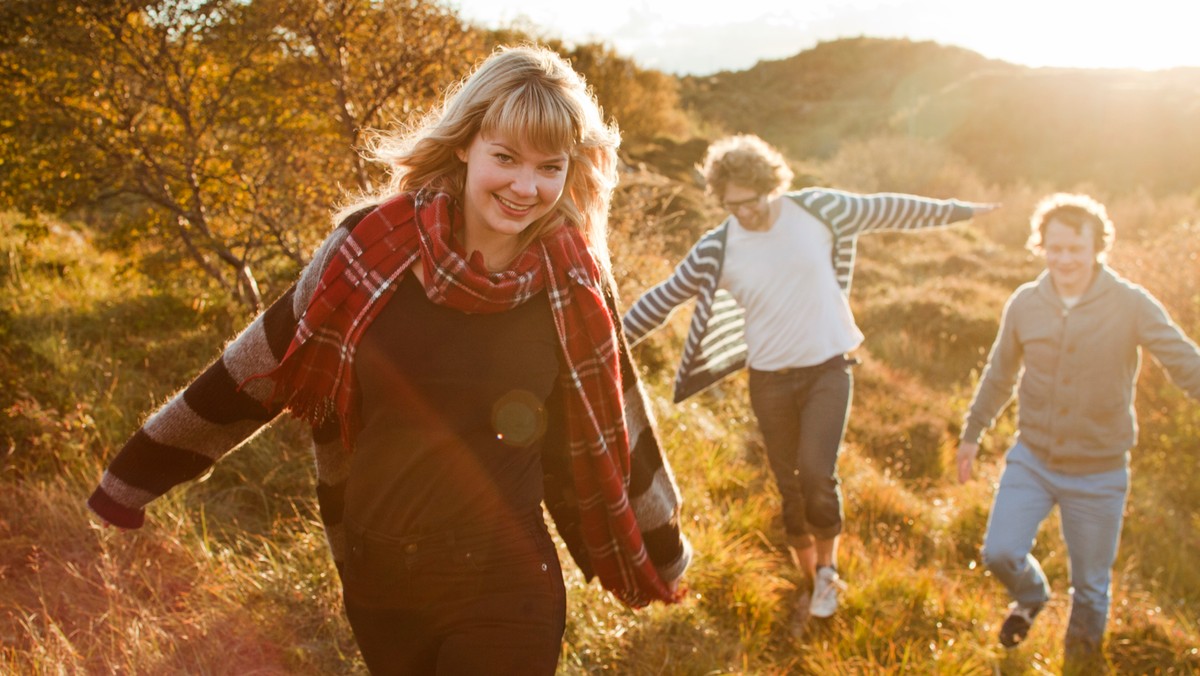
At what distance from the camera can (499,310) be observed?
2.36 meters

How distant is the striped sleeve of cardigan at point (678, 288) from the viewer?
462cm

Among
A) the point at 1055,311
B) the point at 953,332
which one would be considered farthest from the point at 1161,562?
the point at 953,332

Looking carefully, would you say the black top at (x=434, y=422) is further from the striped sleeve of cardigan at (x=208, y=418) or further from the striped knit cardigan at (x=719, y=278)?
the striped knit cardigan at (x=719, y=278)

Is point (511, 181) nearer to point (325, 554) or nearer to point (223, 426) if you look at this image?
point (223, 426)

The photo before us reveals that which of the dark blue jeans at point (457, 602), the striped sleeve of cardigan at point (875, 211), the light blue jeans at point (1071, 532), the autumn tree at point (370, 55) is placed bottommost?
the light blue jeans at point (1071, 532)

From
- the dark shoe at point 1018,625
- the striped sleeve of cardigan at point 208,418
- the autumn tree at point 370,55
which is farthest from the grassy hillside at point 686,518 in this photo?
the autumn tree at point 370,55

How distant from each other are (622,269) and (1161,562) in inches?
203

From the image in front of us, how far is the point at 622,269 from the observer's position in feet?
28.5

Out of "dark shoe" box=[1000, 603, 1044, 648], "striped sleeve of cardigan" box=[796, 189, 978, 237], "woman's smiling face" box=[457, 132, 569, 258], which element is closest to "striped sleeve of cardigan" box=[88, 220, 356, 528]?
"woman's smiling face" box=[457, 132, 569, 258]

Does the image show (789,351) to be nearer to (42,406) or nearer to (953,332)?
(42,406)

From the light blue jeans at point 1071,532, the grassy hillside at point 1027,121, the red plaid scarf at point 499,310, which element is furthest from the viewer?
the grassy hillside at point 1027,121

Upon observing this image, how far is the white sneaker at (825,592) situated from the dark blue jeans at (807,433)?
8.1 inches

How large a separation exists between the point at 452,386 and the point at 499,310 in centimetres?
26

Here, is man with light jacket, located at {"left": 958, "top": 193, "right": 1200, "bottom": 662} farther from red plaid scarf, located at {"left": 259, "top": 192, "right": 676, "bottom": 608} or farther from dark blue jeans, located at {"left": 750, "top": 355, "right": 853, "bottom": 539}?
red plaid scarf, located at {"left": 259, "top": 192, "right": 676, "bottom": 608}
